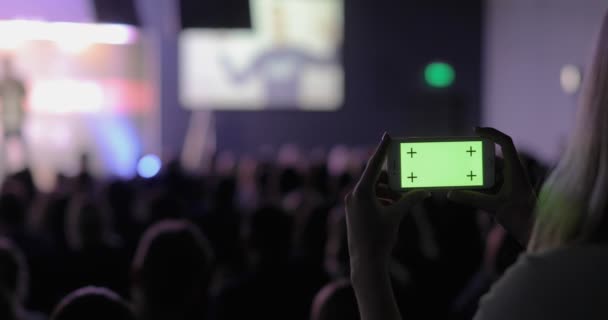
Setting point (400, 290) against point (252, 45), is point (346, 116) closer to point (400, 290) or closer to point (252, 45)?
point (252, 45)

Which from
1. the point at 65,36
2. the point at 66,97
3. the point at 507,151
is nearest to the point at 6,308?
the point at 507,151

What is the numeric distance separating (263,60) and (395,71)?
8.20 feet

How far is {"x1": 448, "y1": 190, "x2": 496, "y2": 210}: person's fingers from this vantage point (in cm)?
136

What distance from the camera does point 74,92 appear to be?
556 inches

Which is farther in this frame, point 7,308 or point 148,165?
point 148,165

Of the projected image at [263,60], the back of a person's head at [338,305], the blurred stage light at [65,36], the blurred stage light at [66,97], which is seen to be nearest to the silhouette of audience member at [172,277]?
the back of a person's head at [338,305]

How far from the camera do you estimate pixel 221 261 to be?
16.2 ft

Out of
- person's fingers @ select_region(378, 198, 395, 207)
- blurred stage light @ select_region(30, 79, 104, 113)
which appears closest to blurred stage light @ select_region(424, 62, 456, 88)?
blurred stage light @ select_region(30, 79, 104, 113)

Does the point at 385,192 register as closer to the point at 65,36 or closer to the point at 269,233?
the point at 269,233

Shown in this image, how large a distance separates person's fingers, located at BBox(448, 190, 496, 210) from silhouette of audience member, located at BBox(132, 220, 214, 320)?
4.76ft

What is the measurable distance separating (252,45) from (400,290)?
1200 centimetres

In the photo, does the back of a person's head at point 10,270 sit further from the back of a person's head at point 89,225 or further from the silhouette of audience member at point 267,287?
the back of a person's head at point 89,225

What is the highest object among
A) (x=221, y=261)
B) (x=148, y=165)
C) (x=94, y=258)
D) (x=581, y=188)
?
(x=581, y=188)

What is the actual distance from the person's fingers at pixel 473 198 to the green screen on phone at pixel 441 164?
0.02 meters
